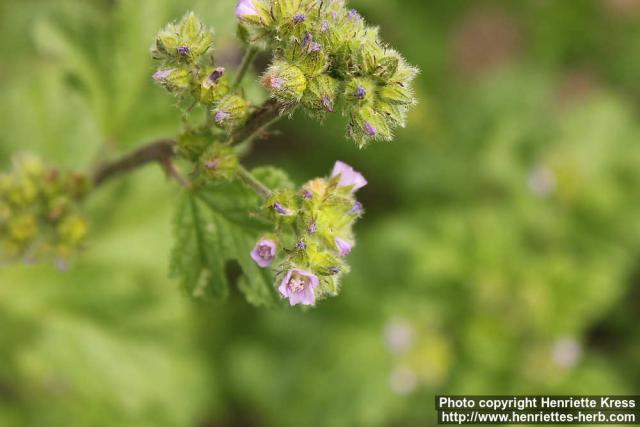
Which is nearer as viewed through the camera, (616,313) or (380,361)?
(380,361)

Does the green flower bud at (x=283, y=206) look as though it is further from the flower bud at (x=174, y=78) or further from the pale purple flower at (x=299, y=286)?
the flower bud at (x=174, y=78)

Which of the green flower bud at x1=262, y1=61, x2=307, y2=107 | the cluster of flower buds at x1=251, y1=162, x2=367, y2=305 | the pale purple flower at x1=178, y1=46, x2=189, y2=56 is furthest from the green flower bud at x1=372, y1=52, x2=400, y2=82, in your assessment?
the pale purple flower at x1=178, y1=46, x2=189, y2=56

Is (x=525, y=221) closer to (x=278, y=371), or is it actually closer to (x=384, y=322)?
(x=384, y=322)

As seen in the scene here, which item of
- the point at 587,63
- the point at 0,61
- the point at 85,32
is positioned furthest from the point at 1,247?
the point at 587,63

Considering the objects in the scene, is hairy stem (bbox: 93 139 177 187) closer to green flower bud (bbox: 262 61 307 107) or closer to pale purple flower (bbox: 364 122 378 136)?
green flower bud (bbox: 262 61 307 107)

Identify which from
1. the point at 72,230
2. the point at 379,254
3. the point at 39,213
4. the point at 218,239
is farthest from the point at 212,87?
the point at 379,254

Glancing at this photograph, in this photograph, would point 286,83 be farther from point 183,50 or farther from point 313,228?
point 313,228
